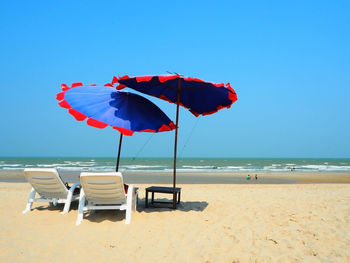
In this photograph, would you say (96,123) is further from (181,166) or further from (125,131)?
(181,166)

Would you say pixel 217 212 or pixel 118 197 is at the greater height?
pixel 118 197

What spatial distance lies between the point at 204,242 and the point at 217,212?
2.10 metres

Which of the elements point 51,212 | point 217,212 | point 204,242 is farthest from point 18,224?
point 217,212

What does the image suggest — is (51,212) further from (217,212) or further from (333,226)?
(333,226)

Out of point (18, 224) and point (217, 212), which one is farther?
point (217, 212)

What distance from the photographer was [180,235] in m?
4.35

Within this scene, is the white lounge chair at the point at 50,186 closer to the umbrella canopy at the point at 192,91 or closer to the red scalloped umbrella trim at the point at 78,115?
the red scalloped umbrella trim at the point at 78,115

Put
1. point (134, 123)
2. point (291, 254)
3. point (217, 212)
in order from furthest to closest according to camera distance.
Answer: point (217, 212), point (134, 123), point (291, 254)

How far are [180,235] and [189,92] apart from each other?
3426 millimetres

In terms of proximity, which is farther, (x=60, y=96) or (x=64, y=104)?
(x=60, y=96)

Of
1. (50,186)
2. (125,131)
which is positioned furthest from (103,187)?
(50,186)

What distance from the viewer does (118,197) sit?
5.08m

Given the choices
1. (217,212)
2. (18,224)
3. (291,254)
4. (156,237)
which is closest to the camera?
(291,254)

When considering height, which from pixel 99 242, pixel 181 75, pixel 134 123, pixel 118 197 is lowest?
pixel 99 242
